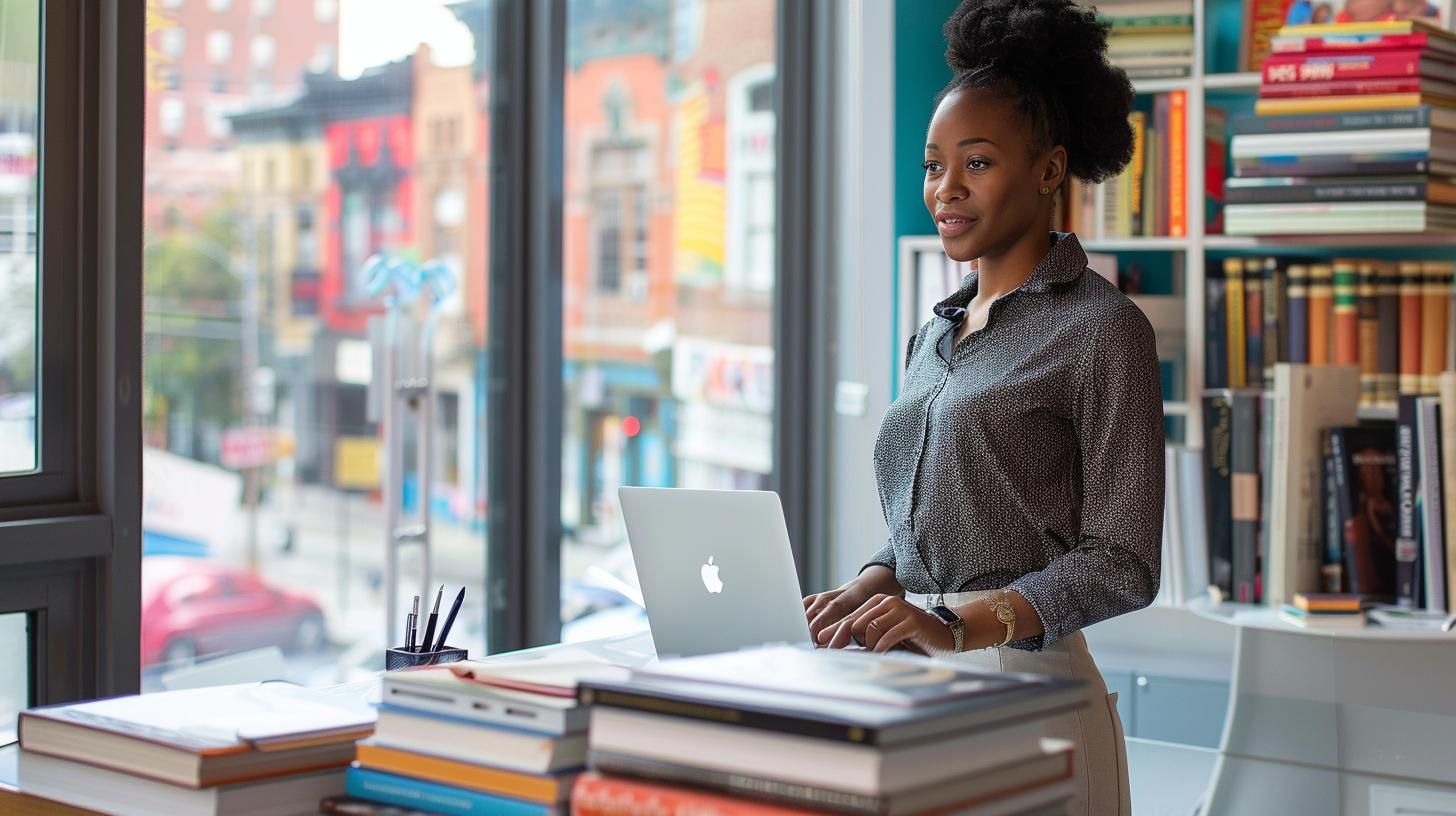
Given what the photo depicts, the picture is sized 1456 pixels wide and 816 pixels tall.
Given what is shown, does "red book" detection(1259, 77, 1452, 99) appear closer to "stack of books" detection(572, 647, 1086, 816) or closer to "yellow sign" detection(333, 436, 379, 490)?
"yellow sign" detection(333, 436, 379, 490)

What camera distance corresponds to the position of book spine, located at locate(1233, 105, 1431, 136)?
275 cm

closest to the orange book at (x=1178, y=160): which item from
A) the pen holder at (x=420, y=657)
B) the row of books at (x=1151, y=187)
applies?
the row of books at (x=1151, y=187)

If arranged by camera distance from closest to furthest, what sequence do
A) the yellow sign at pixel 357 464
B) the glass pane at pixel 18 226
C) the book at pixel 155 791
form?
the book at pixel 155 791, the glass pane at pixel 18 226, the yellow sign at pixel 357 464

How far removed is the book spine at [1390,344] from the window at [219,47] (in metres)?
2.18

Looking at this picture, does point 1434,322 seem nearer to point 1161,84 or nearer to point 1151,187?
point 1151,187

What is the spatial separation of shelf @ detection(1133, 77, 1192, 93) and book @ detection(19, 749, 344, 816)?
241 cm

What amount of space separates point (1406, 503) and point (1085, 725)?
1.52 metres

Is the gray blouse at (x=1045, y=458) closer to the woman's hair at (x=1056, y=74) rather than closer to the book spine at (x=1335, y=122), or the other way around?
the woman's hair at (x=1056, y=74)

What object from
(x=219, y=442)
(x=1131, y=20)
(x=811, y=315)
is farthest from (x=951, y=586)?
(x=811, y=315)

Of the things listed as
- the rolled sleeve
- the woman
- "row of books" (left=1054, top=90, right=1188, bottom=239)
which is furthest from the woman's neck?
"row of books" (left=1054, top=90, right=1188, bottom=239)

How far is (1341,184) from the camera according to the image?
9.29 feet

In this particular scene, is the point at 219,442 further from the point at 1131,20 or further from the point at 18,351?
the point at 1131,20

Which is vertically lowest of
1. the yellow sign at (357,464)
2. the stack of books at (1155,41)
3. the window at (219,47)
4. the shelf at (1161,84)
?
the yellow sign at (357,464)

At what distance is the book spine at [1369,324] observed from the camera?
2.93 metres
